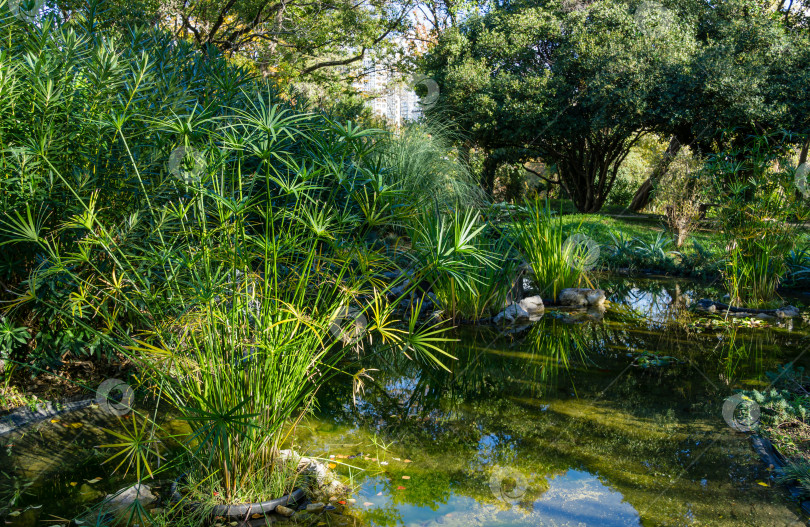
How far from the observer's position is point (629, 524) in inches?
99.4

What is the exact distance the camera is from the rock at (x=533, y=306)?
6520 millimetres

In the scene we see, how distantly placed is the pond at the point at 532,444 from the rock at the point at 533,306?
1218 mm

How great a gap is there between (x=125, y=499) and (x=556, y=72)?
44.8 ft

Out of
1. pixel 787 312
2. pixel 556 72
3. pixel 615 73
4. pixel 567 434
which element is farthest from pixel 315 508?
pixel 556 72

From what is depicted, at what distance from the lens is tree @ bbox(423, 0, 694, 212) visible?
12523mm

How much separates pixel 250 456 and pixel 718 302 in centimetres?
608

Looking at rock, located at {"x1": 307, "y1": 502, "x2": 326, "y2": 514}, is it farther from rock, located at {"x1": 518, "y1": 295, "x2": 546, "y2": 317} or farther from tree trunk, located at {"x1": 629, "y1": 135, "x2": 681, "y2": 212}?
tree trunk, located at {"x1": 629, "y1": 135, "x2": 681, "y2": 212}

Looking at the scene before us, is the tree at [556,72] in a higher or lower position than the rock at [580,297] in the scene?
higher

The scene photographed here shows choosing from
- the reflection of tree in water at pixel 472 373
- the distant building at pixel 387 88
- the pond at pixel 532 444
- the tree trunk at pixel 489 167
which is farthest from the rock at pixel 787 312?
the distant building at pixel 387 88

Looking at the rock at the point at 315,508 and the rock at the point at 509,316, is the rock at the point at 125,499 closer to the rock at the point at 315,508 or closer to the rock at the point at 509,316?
the rock at the point at 315,508

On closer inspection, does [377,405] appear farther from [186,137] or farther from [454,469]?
[186,137]

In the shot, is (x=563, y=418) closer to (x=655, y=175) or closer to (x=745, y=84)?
(x=745, y=84)

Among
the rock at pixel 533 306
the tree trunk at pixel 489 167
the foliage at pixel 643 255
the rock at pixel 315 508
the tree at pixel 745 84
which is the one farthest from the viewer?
the tree trunk at pixel 489 167

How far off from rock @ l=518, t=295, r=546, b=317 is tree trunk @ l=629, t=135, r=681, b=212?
8.31m
